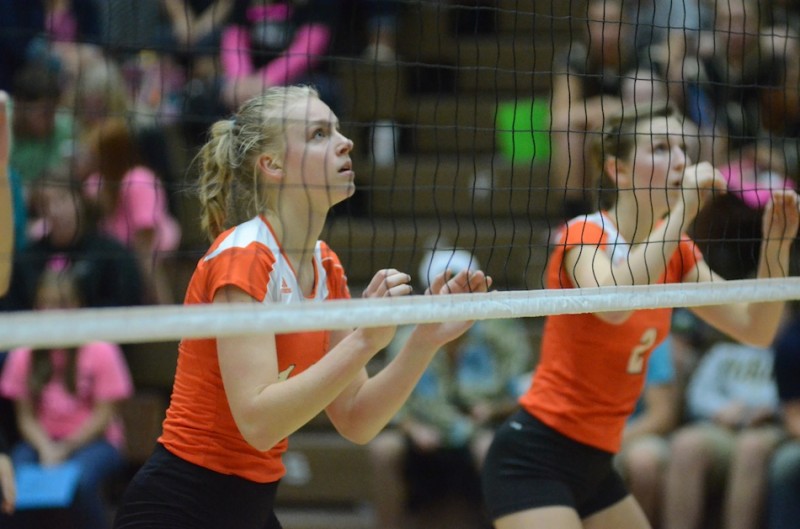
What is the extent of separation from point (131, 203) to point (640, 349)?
3.54m

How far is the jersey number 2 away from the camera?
356 centimetres

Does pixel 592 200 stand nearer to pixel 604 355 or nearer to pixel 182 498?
pixel 604 355

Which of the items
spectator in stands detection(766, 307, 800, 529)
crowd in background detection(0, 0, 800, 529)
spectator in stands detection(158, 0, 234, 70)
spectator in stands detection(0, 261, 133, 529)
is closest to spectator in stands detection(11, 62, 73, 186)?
crowd in background detection(0, 0, 800, 529)

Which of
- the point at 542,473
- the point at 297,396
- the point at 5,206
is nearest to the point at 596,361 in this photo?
the point at 542,473

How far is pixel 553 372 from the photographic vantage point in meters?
3.63

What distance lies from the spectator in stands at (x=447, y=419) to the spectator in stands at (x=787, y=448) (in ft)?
4.12

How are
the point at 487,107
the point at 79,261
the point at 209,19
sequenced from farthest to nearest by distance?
the point at 209,19 → the point at 487,107 → the point at 79,261

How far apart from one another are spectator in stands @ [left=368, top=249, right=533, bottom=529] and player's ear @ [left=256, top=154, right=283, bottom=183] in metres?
2.85

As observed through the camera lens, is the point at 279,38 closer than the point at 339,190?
No

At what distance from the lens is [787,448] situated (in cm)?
514

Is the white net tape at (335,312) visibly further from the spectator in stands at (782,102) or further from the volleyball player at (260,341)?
the spectator in stands at (782,102)

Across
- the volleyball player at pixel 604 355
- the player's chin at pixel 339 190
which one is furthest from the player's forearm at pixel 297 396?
the volleyball player at pixel 604 355

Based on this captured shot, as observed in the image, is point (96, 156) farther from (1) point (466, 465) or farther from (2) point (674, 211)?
(2) point (674, 211)

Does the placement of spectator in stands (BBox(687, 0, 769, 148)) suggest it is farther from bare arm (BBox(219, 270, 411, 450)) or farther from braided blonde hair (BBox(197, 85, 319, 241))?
bare arm (BBox(219, 270, 411, 450))
